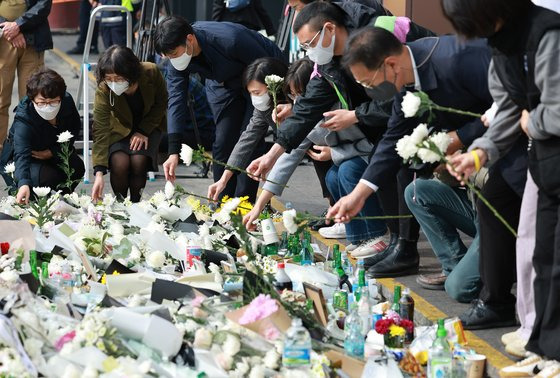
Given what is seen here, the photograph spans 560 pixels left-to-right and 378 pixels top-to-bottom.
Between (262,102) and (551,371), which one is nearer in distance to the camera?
(551,371)

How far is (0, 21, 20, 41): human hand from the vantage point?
9906mm

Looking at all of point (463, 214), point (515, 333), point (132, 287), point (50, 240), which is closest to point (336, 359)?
point (515, 333)

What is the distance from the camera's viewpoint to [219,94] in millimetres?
8125

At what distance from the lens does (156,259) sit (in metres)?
6.03

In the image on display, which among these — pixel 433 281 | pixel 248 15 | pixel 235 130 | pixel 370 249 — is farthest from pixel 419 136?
pixel 248 15

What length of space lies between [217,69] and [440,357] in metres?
3.67

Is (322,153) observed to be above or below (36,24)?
above

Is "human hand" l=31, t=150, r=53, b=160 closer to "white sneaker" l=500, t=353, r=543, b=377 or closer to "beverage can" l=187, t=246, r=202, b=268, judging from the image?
"beverage can" l=187, t=246, r=202, b=268

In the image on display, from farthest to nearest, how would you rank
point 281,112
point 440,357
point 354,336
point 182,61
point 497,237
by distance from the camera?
point 182,61 < point 281,112 < point 497,237 < point 354,336 < point 440,357

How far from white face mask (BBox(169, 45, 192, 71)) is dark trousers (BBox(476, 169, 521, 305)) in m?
3.05

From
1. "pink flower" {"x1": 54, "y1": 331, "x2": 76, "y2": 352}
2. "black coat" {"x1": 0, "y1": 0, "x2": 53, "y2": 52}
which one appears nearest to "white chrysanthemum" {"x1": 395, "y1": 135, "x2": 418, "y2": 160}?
"pink flower" {"x1": 54, "y1": 331, "x2": 76, "y2": 352}

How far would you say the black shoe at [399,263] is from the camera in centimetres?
641

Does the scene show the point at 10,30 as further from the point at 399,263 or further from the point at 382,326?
the point at 382,326

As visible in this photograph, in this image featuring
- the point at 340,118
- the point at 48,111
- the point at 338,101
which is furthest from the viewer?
the point at 48,111
